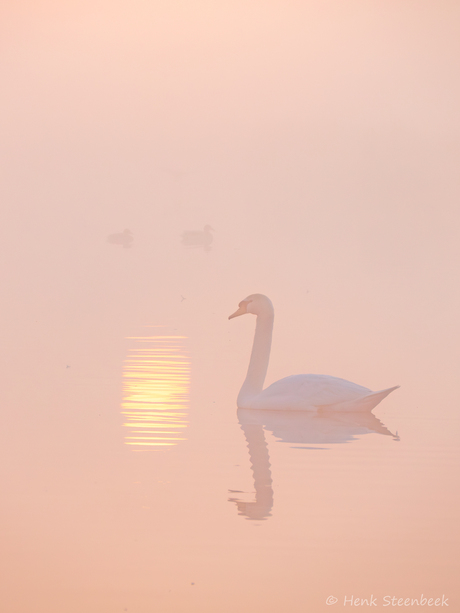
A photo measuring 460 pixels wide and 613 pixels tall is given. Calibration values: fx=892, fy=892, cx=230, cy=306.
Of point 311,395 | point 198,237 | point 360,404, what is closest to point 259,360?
point 311,395

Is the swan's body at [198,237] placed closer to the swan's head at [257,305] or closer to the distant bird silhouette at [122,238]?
the distant bird silhouette at [122,238]

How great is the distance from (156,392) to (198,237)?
192ft

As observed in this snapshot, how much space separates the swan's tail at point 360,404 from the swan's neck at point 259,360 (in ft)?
2.79

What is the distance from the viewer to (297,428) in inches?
314

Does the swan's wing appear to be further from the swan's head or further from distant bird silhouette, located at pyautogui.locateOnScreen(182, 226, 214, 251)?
distant bird silhouette, located at pyautogui.locateOnScreen(182, 226, 214, 251)

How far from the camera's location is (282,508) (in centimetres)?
540

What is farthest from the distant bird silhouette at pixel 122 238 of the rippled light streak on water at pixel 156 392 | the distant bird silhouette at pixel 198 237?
the rippled light streak on water at pixel 156 392

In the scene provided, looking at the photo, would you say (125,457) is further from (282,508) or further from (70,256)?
(70,256)

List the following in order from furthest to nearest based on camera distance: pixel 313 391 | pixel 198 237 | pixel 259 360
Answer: pixel 198 237 < pixel 259 360 < pixel 313 391

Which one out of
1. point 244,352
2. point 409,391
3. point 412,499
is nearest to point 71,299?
point 244,352

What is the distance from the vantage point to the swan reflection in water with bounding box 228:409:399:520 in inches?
266

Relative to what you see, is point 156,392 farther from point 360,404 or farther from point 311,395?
point 360,404

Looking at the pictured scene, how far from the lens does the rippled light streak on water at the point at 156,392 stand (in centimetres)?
751

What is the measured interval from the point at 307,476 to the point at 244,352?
6979 mm
